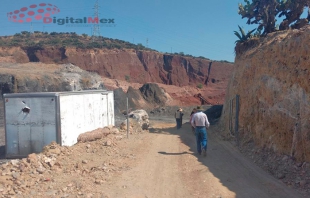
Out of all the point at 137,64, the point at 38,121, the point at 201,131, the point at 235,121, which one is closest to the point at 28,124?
the point at 38,121

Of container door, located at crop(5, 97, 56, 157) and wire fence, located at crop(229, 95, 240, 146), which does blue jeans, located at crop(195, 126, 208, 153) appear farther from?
container door, located at crop(5, 97, 56, 157)

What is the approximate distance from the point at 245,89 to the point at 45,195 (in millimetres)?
8333

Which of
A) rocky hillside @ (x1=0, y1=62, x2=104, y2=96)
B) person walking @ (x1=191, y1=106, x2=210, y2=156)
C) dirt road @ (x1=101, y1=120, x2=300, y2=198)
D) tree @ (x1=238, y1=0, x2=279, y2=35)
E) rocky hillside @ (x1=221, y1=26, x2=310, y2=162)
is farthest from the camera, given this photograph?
rocky hillside @ (x1=0, y1=62, x2=104, y2=96)

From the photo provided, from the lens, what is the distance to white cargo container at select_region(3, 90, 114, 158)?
8.89m

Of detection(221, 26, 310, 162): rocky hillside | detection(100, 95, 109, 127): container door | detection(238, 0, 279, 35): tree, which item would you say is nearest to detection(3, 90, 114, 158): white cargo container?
detection(100, 95, 109, 127): container door

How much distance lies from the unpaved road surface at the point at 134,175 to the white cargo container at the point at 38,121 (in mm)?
732

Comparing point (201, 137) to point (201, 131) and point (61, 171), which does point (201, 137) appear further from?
point (61, 171)

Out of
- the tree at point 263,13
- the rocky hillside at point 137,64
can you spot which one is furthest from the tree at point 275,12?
the rocky hillside at point 137,64

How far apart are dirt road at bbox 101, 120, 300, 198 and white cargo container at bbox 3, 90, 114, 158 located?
8.23 ft

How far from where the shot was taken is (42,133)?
906cm

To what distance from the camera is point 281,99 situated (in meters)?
7.62

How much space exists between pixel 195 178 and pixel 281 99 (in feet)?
11.0

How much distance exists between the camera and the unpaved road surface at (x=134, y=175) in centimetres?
552

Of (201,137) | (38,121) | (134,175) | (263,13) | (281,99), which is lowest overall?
(134,175)
